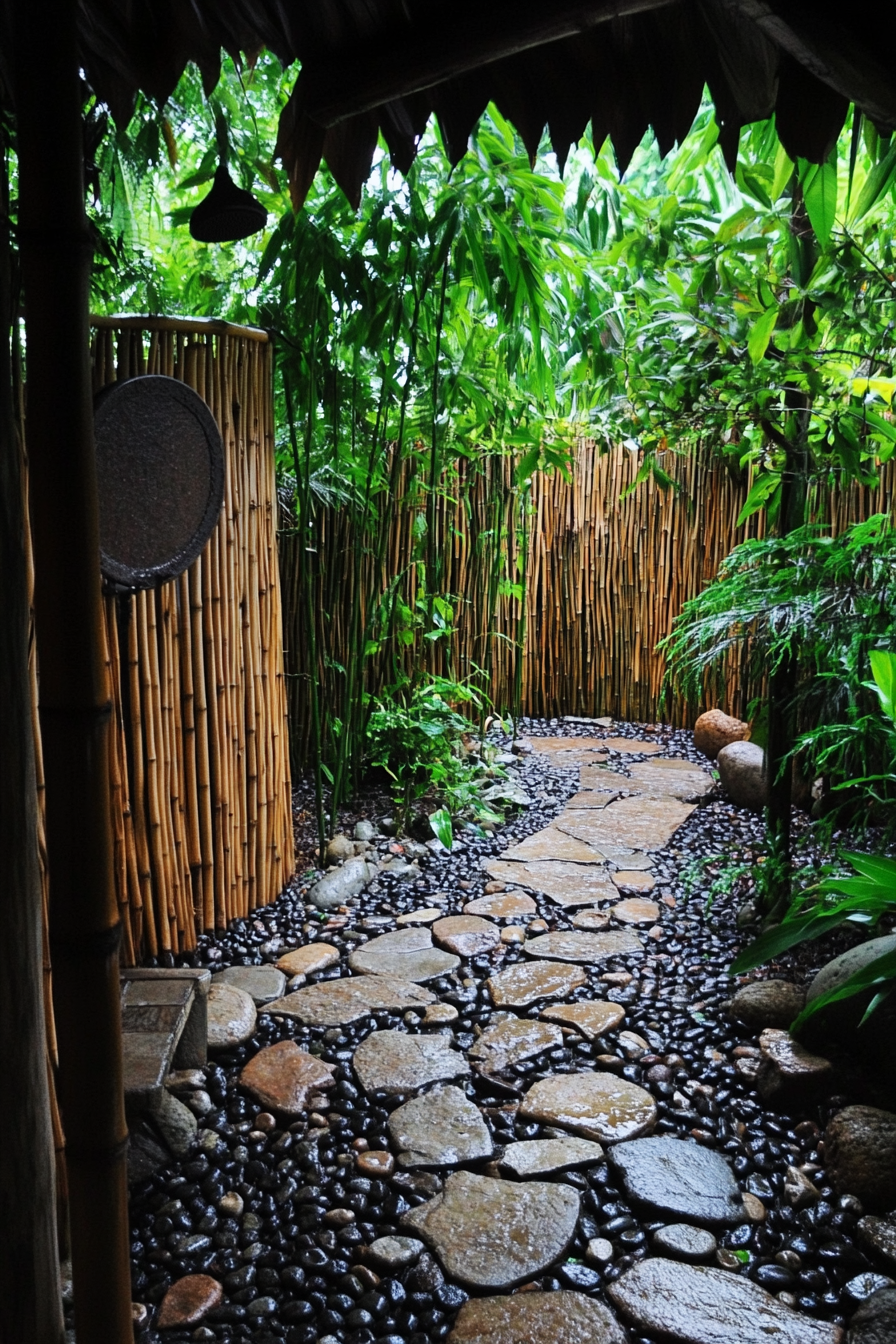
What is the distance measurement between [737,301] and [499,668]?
3311 mm

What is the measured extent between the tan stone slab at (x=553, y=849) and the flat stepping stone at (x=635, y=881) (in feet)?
0.52

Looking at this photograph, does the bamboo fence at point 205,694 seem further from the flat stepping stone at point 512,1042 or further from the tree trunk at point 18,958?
the tree trunk at point 18,958

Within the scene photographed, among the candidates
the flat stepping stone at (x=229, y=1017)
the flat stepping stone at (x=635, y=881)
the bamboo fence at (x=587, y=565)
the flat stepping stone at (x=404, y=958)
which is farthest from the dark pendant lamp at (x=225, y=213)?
the bamboo fence at (x=587, y=565)

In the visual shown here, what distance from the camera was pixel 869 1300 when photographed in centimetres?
132

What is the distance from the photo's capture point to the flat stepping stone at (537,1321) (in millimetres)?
1289

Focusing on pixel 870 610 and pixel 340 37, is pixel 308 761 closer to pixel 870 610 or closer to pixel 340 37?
pixel 870 610

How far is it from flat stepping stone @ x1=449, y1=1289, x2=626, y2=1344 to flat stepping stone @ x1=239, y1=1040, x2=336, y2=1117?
0.60 metres

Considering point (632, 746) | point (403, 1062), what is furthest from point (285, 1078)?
point (632, 746)

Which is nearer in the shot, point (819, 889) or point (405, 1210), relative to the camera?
point (405, 1210)

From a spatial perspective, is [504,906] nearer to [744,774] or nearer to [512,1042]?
[512,1042]

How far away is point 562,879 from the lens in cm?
309

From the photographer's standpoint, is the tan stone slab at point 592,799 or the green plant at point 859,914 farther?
the tan stone slab at point 592,799

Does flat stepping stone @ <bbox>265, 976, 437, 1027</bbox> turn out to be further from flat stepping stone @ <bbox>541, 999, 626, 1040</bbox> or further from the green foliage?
the green foliage

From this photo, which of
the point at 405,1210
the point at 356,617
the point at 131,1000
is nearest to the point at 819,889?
the point at 405,1210
